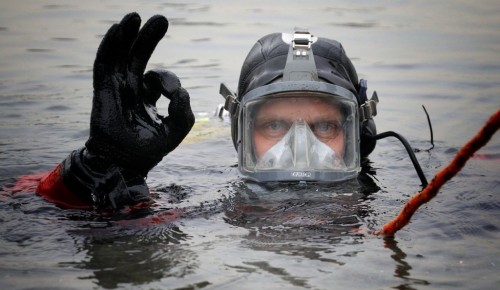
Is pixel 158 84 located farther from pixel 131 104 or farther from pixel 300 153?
pixel 300 153

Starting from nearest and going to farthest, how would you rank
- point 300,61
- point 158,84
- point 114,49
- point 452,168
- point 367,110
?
point 452,168 < point 114,49 < point 158,84 < point 300,61 < point 367,110

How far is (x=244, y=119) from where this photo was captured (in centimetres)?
494

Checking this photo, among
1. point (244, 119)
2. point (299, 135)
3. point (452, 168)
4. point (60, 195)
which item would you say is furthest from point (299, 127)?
point (452, 168)

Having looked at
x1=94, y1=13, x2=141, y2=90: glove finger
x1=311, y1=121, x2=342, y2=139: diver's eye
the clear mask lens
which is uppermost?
x1=94, y1=13, x2=141, y2=90: glove finger

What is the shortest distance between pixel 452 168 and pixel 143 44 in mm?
1948

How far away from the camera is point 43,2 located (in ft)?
40.0

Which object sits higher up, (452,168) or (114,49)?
(114,49)

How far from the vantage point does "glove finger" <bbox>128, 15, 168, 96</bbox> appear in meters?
4.37

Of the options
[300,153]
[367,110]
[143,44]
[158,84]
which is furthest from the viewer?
[367,110]

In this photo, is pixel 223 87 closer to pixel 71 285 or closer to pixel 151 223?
pixel 151 223

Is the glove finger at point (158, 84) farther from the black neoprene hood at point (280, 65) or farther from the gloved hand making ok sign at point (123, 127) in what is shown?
the black neoprene hood at point (280, 65)

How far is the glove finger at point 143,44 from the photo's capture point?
14.3 ft

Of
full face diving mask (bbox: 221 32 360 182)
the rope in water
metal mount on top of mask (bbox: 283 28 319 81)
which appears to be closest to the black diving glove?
full face diving mask (bbox: 221 32 360 182)

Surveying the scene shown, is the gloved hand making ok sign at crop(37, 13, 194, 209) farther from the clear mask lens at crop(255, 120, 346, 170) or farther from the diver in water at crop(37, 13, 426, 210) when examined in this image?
the clear mask lens at crop(255, 120, 346, 170)
